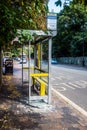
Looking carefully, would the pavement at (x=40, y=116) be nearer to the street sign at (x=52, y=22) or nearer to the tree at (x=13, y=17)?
the tree at (x=13, y=17)

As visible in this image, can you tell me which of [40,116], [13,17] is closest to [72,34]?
[40,116]

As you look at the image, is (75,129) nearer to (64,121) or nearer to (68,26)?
(64,121)

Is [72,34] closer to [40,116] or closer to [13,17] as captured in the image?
[40,116]

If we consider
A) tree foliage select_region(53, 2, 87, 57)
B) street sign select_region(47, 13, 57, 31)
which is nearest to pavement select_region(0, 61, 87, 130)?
street sign select_region(47, 13, 57, 31)

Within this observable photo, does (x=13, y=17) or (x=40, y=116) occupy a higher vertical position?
(x=13, y=17)

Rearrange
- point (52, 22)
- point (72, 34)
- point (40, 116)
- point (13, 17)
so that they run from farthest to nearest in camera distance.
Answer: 1. point (72, 34)
2. point (52, 22)
3. point (40, 116)
4. point (13, 17)

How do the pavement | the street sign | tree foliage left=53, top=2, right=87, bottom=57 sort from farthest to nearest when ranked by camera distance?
tree foliage left=53, top=2, right=87, bottom=57
the street sign
the pavement

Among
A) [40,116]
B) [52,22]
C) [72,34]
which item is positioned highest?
[72,34]

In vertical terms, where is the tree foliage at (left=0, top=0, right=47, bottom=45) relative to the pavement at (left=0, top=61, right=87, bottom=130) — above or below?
above

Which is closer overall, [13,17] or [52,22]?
[13,17]

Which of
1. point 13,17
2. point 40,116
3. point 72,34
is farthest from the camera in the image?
point 72,34

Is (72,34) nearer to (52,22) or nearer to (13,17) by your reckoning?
(52,22)

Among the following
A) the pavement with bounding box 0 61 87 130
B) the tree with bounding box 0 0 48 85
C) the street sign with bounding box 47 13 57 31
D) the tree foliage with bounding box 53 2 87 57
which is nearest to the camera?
the tree with bounding box 0 0 48 85

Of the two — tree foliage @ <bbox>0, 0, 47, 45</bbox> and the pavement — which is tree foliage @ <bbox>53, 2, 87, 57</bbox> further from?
tree foliage @ <bbox>0, 0, 47, 45</bbox>
